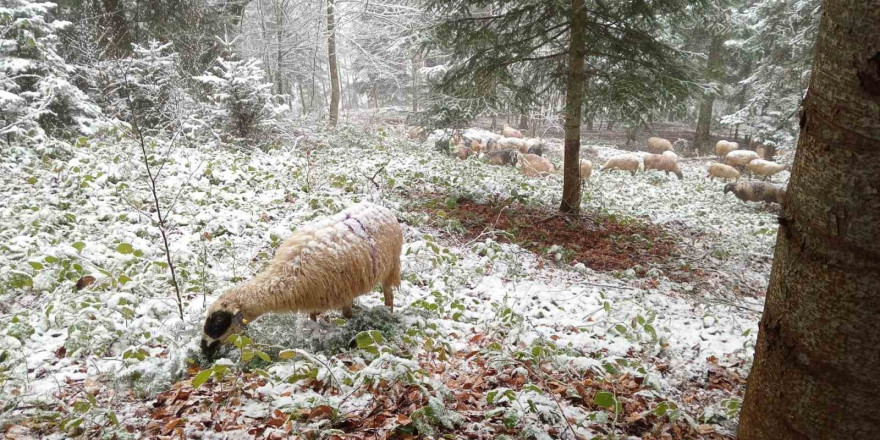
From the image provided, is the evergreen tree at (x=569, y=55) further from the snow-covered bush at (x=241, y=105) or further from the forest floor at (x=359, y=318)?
the snow-covered bush at (x=241, y=105)

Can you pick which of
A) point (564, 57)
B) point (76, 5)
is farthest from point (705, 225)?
point (76, 5)

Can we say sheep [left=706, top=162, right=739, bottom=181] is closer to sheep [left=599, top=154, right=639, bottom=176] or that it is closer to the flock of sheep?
the flock of sheep

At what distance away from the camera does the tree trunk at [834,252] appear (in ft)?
3.74

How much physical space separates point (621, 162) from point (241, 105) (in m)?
14.6

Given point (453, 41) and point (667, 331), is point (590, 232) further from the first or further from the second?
point (453, 41)

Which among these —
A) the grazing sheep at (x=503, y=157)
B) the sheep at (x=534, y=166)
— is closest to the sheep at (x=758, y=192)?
the sheep at (x=534, y=166)

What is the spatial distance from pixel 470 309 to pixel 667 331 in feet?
7.45

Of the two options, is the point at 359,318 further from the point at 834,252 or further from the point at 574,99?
the point at 574,99

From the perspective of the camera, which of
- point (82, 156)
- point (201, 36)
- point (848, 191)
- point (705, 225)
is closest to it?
point (848, 191)

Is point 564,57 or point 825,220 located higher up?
point 564,57

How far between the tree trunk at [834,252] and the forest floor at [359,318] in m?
1.45

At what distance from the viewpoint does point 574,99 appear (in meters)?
8.26

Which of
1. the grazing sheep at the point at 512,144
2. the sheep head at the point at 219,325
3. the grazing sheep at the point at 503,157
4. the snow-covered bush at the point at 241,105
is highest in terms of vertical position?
the snow-covered bush at the point at 241,105

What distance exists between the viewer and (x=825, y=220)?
1.24 meters
